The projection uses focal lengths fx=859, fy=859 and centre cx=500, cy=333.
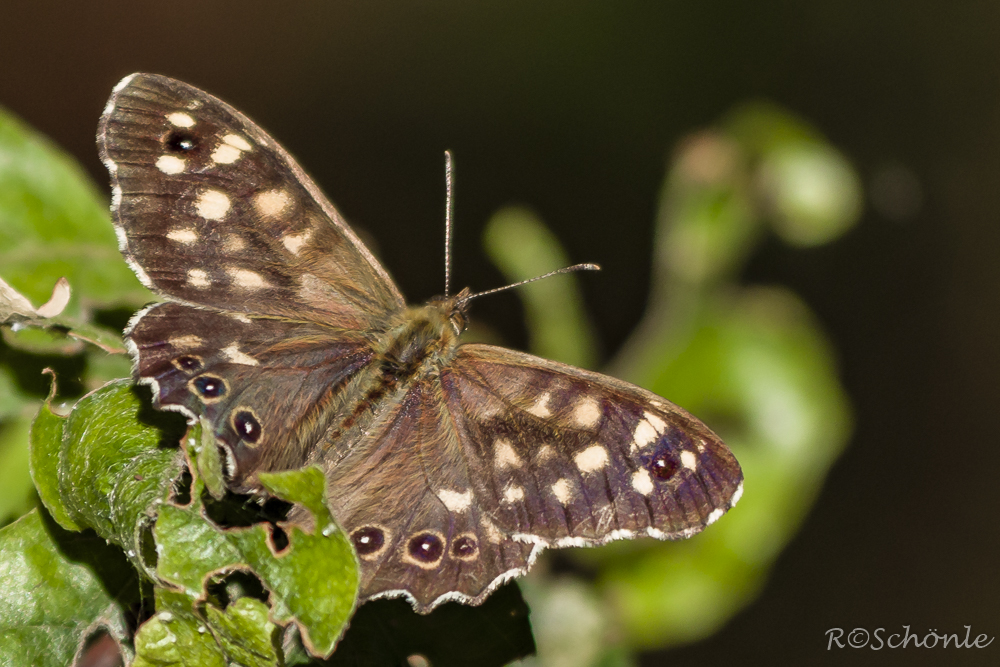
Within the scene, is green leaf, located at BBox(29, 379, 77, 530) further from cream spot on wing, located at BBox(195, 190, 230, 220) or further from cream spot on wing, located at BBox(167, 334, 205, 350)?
cream spot on wing, located at BBox(195, 190, 230, 220)

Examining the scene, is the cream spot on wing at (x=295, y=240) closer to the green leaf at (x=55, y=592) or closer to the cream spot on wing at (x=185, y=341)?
the cream spot on wing at (x=185, y=341)

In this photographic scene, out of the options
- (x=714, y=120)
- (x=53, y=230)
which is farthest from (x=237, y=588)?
(x=714, y=120)

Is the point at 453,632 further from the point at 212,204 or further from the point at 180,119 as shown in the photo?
the point at 180,119

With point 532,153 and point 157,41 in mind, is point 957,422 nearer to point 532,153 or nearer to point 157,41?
point 532,153

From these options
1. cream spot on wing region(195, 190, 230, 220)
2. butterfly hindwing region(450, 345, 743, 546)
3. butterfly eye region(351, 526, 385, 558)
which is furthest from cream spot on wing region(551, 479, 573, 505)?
cream spot on wing region(195, 190, 230, 220)

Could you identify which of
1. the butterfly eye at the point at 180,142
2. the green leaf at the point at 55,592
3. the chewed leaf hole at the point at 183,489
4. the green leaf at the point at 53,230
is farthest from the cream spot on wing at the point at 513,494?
the green leaf at the point at 53,230
